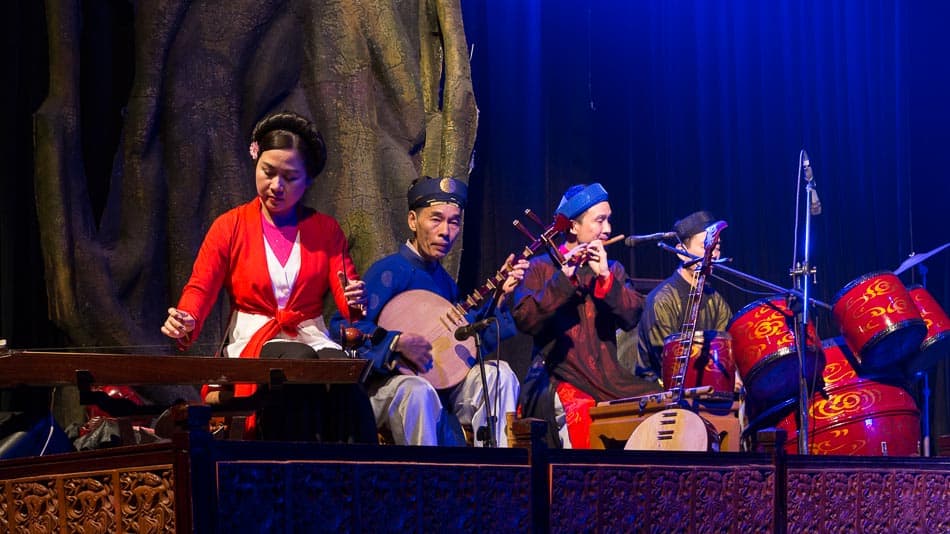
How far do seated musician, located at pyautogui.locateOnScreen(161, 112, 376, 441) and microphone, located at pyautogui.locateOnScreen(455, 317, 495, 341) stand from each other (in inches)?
19.0

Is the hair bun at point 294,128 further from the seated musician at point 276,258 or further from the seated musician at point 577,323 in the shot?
the seated musician at point 577,323

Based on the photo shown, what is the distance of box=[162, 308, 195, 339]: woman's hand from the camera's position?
3902mm

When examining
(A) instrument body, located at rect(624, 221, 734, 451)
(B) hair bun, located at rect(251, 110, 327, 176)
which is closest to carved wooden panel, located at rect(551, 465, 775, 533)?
(A) instrument body, located at rect(624, 221, 734, 451)

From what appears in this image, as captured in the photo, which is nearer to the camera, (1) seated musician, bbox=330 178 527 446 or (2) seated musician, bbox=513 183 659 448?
(1) seated musician, bbox=330 178 527 446

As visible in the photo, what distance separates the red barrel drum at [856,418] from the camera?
18.2 ft

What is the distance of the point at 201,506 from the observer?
2.68 metres

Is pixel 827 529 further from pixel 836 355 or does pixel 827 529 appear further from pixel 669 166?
pixel 669 166

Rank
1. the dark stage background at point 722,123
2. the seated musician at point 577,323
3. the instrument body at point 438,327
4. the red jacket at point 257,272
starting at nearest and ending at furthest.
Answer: the red jacket at point 257,272 < the instrument body at point 438,327 < the seated musician at point 577,323 < the dark stage background at point 722,123

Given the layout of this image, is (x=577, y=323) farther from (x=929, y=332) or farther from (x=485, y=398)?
(x=929, y=332)

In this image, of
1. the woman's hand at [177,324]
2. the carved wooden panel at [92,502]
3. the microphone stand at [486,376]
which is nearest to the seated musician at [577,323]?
the microphone stand at [486,376]

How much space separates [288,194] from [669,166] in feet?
10.9

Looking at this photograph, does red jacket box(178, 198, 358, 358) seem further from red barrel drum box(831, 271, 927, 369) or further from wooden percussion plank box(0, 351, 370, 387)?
red barrel drum box(831, 271, 927, 369)

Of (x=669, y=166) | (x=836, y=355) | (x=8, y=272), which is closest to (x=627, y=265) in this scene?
(x=669, y=166)

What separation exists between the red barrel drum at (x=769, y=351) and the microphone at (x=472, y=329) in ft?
4.72
